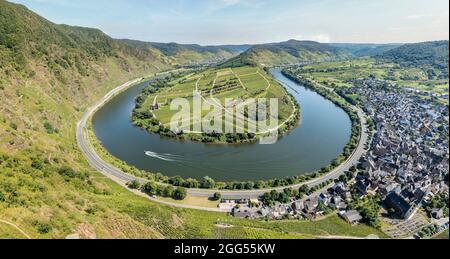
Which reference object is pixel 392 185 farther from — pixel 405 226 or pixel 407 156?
pixel 407 156

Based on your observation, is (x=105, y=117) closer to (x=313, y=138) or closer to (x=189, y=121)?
(x=189, y=121)

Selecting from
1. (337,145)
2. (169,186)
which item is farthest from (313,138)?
(169,186)

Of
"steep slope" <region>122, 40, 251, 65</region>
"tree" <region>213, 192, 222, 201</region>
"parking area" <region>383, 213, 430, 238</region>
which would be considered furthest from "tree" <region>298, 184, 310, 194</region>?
"steep slope" <region>122, 40, 251, 65</region>

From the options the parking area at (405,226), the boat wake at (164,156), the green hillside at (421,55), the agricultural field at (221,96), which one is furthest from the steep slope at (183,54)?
the parking area at (405,226)

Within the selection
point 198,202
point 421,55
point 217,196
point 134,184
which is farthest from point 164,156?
point 421,55

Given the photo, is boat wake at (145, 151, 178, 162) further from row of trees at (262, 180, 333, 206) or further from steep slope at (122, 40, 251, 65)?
steep slope at (122, 40, 251, 65)
